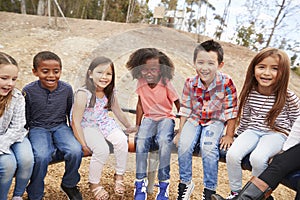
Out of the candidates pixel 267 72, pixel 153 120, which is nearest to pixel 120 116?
pixel 153 120

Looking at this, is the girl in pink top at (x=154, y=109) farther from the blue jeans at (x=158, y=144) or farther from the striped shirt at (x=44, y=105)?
the striped shirt at (x=44, y=105)

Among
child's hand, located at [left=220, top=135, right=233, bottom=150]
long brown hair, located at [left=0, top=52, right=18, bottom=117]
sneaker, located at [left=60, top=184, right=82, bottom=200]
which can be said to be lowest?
sneaker, located at [left=60, top=184, right=82, bottom=200]

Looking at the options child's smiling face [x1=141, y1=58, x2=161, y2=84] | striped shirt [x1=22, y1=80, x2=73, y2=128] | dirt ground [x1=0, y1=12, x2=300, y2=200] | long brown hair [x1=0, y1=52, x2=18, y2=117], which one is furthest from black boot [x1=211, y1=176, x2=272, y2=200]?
long brown hair [x1=0, y1=52, x2=18, y2=117]

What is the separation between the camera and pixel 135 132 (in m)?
2.10

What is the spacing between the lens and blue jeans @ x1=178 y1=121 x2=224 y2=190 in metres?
1.85

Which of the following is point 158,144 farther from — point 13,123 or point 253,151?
point 13,123

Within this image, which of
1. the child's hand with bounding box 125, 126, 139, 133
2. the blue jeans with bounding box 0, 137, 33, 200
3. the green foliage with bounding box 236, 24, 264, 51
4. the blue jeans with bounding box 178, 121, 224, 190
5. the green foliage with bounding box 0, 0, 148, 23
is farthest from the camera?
the green foliage with bounding box 0, 0, 148, 23

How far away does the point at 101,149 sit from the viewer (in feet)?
6.13

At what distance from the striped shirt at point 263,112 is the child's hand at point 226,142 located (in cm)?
13

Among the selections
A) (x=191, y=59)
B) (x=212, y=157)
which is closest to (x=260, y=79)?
(x=191, y=59)

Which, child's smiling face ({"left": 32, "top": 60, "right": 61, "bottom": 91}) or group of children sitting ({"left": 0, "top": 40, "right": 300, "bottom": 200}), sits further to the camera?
child's smiling face ({"left": 32, "top": 60, "right": 61, "bottom": 91})

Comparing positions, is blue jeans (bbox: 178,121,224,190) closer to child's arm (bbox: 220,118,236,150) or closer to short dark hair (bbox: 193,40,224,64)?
child's arm (bbox: 220,118,236,150)

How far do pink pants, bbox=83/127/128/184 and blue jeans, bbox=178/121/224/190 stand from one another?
0.34m

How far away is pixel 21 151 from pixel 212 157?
105 centimetres
